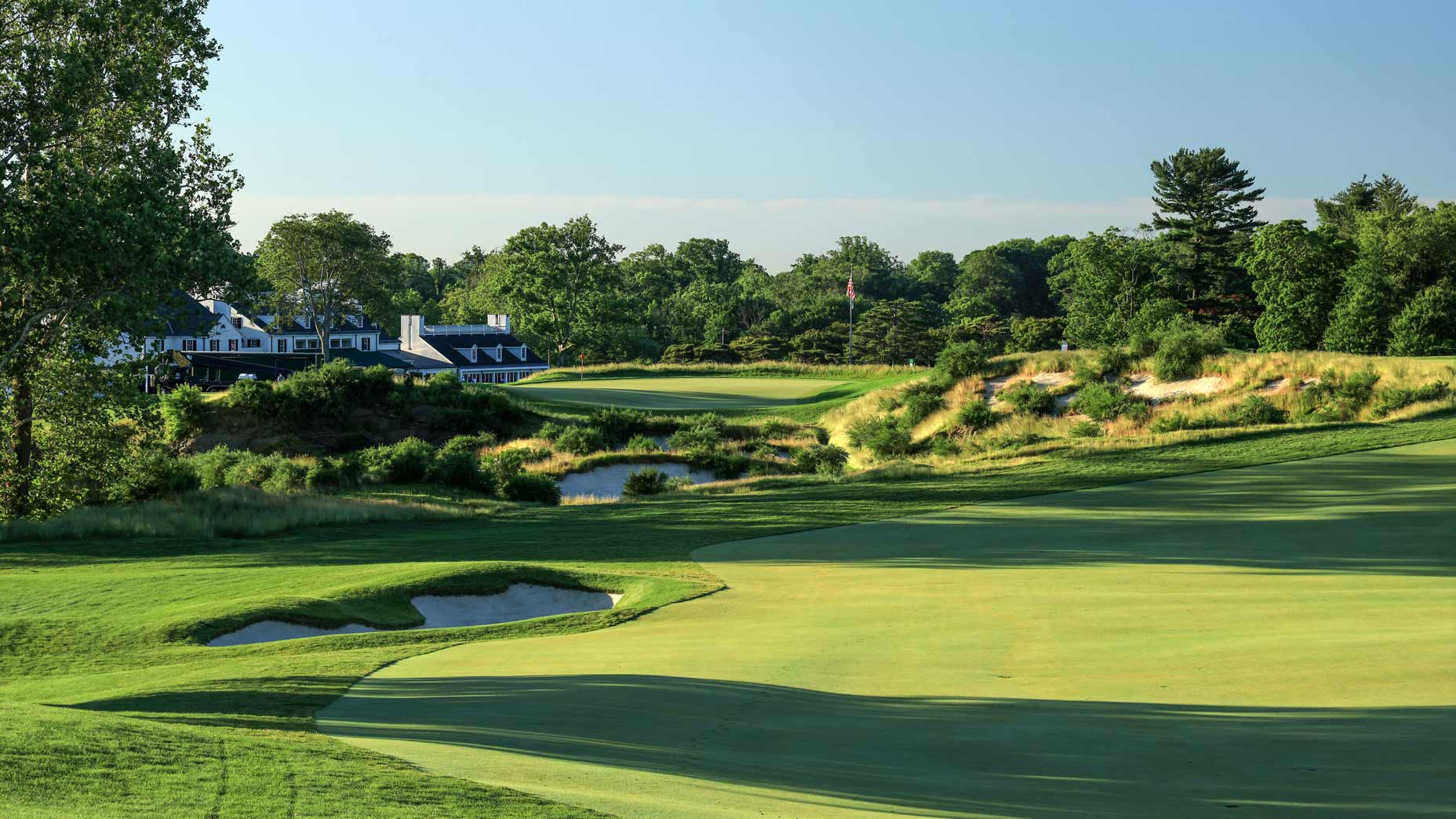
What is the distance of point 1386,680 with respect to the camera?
1016cm

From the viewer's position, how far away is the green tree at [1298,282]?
8075 centimetres

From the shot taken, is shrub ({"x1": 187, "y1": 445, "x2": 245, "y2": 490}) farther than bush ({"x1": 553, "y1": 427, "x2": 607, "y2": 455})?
No

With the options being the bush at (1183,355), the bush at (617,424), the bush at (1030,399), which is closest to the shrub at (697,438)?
the bush at (617,424)

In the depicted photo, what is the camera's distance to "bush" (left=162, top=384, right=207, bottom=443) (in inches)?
1860

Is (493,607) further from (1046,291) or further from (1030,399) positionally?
(1046,291)

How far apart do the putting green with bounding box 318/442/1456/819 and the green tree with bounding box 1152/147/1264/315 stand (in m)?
79.0

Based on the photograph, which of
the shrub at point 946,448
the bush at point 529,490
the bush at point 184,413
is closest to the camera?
the bush at point 529,490

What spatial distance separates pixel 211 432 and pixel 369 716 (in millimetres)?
42264

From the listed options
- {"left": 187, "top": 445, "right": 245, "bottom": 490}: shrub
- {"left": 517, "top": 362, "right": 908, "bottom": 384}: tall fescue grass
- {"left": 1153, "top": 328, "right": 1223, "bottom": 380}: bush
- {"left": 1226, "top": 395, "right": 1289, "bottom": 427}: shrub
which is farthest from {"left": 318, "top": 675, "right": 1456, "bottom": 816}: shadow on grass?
{"left": 517, "top": 362, "right": 908, "bottom": 384}: tall fescue grass

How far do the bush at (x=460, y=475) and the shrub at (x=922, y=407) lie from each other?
17848 millimetres

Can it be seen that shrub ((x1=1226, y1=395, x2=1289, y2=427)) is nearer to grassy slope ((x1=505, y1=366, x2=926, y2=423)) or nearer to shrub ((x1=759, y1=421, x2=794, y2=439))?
shrub ((x1=759, y1=421, x2=794, y2=439))

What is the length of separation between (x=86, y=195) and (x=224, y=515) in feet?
25.1

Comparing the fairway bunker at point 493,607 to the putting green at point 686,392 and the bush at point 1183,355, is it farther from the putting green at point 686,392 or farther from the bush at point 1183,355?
the putting green at point 686,392

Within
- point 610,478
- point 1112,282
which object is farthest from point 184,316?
point 1112,282
